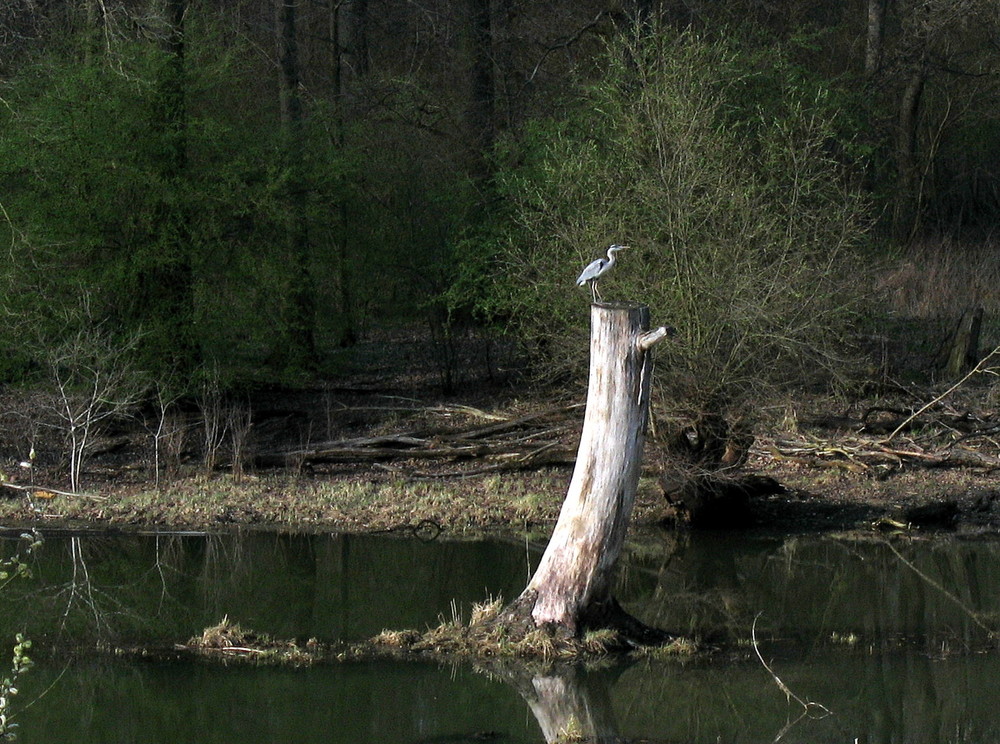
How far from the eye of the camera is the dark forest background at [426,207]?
13266mm

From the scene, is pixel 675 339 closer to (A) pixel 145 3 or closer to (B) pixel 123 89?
A: (B) pixel 123 89

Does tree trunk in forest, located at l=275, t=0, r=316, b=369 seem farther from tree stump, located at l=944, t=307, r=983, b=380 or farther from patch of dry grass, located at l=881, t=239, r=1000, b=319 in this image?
patch of dry grass, located at l=881, t=239, r=1000, b=319

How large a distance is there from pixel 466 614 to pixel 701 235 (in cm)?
518

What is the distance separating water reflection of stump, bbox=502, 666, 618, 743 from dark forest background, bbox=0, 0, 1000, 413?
5063 millimetres

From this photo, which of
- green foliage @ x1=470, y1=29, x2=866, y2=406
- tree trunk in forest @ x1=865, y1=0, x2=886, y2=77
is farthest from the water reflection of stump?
tree trunk in forest @ x1=865, y1=0, x2=886, y2=77

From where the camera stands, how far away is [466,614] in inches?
395

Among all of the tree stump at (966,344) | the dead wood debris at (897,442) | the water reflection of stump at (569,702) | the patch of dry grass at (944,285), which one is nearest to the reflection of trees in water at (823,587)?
the water reflection of stump at (569,702)

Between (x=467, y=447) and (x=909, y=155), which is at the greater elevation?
(x=909, y=155)

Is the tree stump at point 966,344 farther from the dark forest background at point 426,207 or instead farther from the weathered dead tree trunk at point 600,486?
the weathered dead tree trunk at point 600,486

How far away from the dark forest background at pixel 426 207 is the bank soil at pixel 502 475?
2.93ft

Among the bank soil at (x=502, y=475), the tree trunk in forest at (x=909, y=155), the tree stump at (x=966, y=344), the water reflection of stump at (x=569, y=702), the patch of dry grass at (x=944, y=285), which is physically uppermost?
the tree trunk in forest at (x=909, y=155)

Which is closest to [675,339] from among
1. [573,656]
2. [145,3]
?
[573,656]

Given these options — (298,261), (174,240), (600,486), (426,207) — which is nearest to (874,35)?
(426,207)

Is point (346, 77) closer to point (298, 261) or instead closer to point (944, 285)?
point (298, 261)
